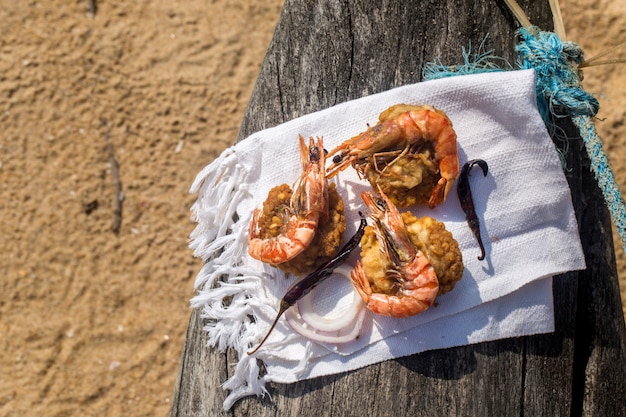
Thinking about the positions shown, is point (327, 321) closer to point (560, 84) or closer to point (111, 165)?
point (560, 84)

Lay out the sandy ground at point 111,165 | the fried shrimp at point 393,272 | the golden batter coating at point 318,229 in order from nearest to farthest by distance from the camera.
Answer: the fried shrimp at point 393,272, the golden batter coating at point 318,229, the sandy ground at point 111,165

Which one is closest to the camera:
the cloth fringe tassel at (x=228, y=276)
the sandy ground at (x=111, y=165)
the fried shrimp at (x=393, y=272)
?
the fried shrimp at (x=393, y=272)

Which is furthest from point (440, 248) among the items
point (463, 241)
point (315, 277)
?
point (315, 277)

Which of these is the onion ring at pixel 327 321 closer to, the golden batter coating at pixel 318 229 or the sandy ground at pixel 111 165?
the golden batter coating at pixel 318 229

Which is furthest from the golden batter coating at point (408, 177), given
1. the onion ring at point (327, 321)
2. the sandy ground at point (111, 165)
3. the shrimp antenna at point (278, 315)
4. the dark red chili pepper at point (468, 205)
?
the sandy ground at point (111, 165)

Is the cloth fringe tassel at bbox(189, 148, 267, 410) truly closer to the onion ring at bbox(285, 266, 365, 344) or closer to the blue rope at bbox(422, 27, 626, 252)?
the onion ring at bbox(285, 266, 365, 344)

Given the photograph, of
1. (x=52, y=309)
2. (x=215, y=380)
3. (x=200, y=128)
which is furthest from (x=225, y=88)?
(x=215, y=380)
